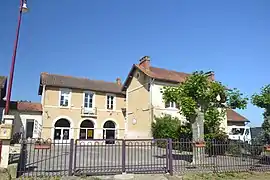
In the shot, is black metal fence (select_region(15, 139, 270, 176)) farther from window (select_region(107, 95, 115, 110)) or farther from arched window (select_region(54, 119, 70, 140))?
window (select_region(107, 95, 115, 110))

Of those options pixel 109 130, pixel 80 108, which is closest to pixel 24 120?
pixel 80 108

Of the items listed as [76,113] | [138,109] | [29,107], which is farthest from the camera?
[76,113]

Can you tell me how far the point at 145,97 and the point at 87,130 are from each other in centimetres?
850

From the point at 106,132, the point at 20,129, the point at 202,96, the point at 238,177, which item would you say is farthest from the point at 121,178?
the point at 106,132

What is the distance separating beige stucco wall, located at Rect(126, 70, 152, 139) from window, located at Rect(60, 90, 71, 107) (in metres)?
6.65

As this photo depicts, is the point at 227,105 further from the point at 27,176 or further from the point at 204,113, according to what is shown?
the point at 27,176

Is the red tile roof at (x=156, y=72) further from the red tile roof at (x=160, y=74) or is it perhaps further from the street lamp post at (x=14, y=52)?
the street lamp post at (x=14, y=52)

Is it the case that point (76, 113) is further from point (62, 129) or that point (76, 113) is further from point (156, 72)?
point (156, 72)

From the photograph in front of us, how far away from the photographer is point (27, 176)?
812cm

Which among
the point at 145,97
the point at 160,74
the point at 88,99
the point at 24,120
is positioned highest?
the point at 160,74

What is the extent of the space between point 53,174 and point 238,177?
6799 millimetres

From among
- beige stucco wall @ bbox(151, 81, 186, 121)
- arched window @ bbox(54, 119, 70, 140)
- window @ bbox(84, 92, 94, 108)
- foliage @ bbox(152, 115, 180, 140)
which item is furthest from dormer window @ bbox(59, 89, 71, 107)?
foliage @ bbox(152, 115, 180, 140)

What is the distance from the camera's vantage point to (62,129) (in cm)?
2678

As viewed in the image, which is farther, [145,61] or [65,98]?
[65,98]
